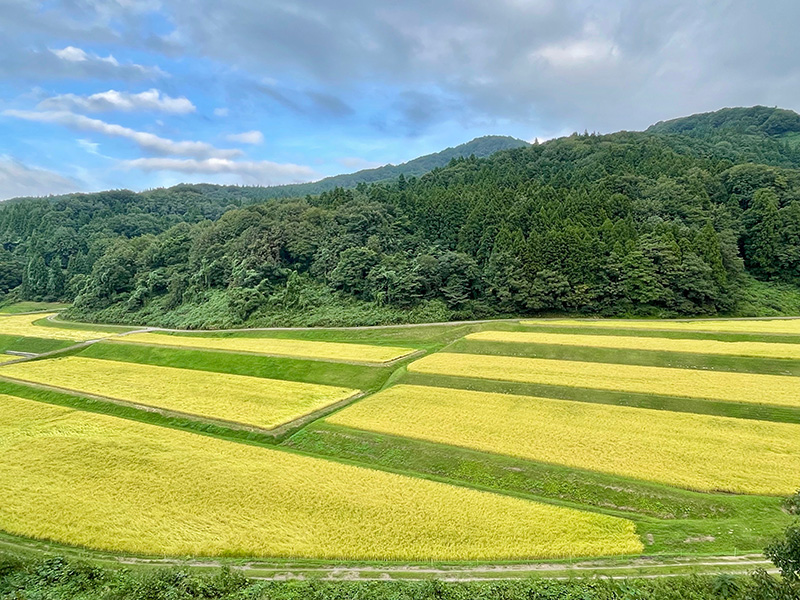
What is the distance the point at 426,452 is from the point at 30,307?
9782cm

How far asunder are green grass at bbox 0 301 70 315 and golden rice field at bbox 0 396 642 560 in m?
79.7

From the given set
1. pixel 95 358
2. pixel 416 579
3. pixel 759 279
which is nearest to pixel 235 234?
pixel 95 358

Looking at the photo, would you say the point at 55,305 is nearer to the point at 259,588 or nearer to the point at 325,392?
the point at 325,392

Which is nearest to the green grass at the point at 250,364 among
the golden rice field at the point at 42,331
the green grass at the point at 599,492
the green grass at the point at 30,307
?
the golden rice field at the point at 42,331

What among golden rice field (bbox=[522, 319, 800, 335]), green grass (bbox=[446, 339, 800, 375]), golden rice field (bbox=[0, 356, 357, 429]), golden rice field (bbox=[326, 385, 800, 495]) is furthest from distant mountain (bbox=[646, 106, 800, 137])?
golden rice field (bbox=[0, 356, 357, 429])

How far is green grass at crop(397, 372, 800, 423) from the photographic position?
2138 centimetres

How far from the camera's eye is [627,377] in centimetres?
2736

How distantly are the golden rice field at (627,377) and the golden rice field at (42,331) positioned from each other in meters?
42.8

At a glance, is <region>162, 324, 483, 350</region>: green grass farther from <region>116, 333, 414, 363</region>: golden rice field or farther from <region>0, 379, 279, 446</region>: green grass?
<region>0, 379, 279, 446</region>: green grass

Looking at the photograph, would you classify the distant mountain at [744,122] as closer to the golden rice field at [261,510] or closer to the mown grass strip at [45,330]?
the mown grass strip at [45,330]

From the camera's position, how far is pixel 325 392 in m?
29.7

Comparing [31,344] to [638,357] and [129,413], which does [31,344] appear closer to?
[129,413]

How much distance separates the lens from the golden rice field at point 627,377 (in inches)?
923

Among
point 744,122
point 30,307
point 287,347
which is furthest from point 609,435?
point 744,122
